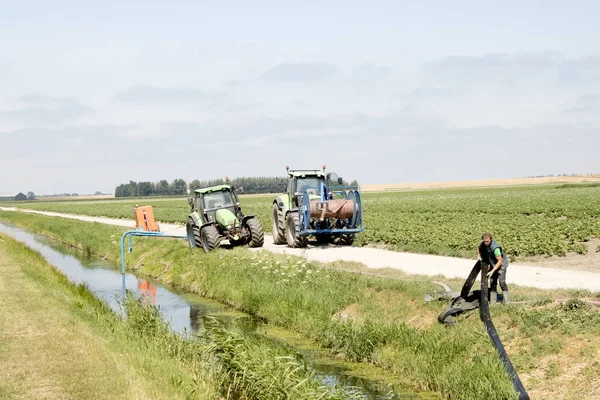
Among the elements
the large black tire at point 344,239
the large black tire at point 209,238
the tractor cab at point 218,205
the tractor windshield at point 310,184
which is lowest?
the large black tire at point 344,239

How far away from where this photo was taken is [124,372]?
10102mm

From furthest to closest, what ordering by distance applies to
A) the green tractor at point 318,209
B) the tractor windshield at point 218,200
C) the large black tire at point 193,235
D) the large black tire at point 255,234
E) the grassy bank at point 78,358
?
the tractor windshield at point 218,200 → the large black tire at point 193,235 → the large black tire at point 255,234 → the green tractor at point 318,209 → the grassy bank at point 78,358

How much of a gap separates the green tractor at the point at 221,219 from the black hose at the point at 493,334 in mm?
15651

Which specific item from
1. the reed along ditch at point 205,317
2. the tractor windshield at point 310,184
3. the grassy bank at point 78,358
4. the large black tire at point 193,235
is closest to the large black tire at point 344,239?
the tractor windshield at point 310,184

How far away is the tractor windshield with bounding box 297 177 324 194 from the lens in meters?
27.3

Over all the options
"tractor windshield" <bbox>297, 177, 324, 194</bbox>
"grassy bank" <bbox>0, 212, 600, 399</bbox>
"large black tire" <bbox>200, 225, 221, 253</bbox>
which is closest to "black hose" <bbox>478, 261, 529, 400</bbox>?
"grassy bank" <bbox>0, 212, 600, 399</bbox>

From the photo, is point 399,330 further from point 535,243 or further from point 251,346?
point 535,243

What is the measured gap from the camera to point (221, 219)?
27250 mm

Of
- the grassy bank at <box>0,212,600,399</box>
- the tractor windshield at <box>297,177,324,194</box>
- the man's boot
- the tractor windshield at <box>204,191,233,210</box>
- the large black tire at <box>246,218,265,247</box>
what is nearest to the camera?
the grassy bank at <box>0,212,600,399</box>

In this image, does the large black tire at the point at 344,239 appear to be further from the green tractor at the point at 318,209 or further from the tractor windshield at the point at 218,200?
the tractor windshield at the point at 218,200

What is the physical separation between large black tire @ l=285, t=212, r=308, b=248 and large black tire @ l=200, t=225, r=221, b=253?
296cm

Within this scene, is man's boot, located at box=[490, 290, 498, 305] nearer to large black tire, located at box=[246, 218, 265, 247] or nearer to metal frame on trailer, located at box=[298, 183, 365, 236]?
metal frame on trailer, located at box=[298, 183, 365, 236]

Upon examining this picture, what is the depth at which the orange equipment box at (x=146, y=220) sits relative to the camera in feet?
112

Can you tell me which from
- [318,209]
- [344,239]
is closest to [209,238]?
[318,209]
